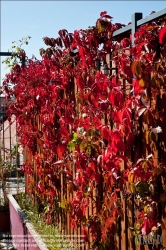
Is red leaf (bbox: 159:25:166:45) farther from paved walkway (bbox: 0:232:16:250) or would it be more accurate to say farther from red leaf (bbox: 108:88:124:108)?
paved walkway (bbox: 0:232:16:250)

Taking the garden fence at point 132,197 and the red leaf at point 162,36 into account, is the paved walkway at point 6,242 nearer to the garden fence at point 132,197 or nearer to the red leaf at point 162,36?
the garden fence at point 132,197

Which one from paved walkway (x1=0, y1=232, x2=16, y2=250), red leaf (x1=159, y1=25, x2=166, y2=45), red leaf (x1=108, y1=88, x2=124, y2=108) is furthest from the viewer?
paved walkway (x1=0, y1=232, x2=16, y2=250)

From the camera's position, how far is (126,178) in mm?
2621

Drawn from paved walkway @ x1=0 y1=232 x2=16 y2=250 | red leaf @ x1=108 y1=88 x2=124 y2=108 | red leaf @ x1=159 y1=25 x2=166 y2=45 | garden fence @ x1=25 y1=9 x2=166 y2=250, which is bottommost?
paved walkway @ x1=0 y1=232 x2=16 y2=250

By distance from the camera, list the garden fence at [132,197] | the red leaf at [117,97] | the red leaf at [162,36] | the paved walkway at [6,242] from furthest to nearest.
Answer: the paved walkway at [6,242]
the red leaf at [117,97]
the garden fence at [132,197]
the red leaf at [162,36]

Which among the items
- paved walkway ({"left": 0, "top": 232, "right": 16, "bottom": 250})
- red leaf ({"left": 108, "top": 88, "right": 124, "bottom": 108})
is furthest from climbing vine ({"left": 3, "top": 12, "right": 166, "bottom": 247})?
paved walkway ({"left": 0, "top": 232, "right": 16, "bottom": 250})

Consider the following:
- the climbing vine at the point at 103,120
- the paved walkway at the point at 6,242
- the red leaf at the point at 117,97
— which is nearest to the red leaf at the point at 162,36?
the climbing vine at the point at 103,120

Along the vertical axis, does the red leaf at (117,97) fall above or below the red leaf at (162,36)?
below

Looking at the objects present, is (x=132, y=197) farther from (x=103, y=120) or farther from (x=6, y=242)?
(x=6, y=242)

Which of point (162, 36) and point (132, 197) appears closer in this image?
point (162, 36)

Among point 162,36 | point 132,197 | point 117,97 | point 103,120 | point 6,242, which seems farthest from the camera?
point 6,242

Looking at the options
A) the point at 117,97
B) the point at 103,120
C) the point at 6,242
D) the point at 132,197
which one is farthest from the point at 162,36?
the point at 6,242

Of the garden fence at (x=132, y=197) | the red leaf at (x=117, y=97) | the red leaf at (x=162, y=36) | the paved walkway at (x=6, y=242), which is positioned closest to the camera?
the red leaf at (x=162, y=36)

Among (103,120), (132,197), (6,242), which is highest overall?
(103,120)
